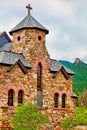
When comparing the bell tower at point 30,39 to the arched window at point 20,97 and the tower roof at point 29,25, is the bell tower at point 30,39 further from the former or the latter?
the arched window at point 20,97

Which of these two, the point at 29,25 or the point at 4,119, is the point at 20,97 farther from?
the point at 29,25

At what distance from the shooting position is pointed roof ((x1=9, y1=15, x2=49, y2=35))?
1580 inches

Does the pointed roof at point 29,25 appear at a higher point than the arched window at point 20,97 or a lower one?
higher

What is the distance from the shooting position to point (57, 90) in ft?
134

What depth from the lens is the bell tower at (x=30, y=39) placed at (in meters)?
39.7

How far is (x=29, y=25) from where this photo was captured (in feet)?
132

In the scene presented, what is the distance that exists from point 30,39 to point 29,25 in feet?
5.26

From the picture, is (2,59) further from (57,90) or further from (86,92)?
(86,92)

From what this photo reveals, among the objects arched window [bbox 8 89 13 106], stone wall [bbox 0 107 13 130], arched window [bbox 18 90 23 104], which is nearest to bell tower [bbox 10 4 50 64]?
arched window [bbox 18 90 23 104]

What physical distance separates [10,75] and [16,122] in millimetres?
5463

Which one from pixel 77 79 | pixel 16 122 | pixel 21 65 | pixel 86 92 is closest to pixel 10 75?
pixel 21 65

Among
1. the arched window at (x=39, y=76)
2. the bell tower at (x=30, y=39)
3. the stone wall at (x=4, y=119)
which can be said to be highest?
the bell tower at (x=30, y=39)

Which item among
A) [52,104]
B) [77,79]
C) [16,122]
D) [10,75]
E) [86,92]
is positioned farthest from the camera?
[77,79]

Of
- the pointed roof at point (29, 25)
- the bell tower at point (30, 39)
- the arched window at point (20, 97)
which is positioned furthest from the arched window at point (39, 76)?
the pointed roof at point (29, 25)
